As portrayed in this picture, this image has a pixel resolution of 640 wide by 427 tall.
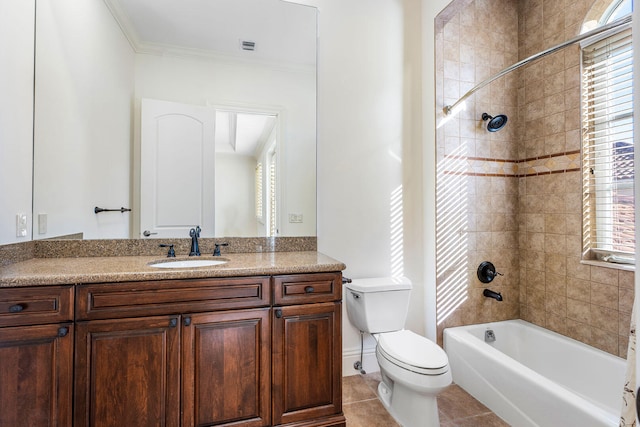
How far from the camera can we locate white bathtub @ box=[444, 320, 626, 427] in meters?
1.41

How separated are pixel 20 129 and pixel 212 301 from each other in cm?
130

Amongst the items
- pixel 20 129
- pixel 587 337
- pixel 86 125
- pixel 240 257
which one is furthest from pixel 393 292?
pixel 20 129

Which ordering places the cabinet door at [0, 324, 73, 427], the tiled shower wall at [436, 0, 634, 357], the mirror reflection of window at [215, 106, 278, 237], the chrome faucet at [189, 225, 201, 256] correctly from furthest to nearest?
the tiled shower wall at [436, 0, 634, 357] → the mirror reflection of window at [215, 106, 278, 237] → the chrome faucet at [189, 225, 201, 256] → the cabinet door at [0, 324, 73, 427]

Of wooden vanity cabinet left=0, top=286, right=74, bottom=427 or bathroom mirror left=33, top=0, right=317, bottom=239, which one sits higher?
bathroom mirror left=33, top=0, right=317, bottom=239

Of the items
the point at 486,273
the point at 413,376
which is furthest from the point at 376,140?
the point at 413,376

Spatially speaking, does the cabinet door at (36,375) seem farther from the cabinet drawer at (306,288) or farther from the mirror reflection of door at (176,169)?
the cabinet drawer at (306,288)

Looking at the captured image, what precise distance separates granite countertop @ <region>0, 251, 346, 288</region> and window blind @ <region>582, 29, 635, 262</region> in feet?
5.86

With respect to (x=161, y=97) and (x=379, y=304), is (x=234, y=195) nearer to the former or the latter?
(x=161, y=97)

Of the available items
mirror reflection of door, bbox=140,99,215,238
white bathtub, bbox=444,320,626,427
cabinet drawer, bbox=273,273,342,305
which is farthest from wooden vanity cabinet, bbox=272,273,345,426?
white bathtub, bbox=444,320,626,427

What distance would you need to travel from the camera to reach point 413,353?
5.26 ft

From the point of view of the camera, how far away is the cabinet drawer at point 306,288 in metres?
1.44

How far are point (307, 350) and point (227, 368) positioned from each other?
0.37 metres

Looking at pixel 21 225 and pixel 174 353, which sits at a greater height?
pixel 21 225

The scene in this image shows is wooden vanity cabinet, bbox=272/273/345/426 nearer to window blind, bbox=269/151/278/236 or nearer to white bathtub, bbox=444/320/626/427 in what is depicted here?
window blind, bbox=269/151/278/236
